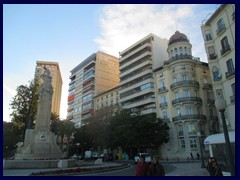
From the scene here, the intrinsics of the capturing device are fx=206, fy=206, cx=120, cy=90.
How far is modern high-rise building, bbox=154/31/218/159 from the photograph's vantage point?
3784 centimetres

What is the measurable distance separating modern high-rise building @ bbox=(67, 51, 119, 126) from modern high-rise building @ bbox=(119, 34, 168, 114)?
15365mm

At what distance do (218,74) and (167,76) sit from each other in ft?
62.7

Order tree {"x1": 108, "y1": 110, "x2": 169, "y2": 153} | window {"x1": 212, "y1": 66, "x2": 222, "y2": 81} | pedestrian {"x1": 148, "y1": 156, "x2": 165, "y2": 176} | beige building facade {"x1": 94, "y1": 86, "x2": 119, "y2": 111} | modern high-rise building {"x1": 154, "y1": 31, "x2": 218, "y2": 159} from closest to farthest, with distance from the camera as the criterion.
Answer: pedestrian {"x1": 148, "y1": 156, "x2": 165, "y2": 176}, window {"x1": 212, "y1": 66, "x2": 222, "y2": 81}, tree {"x1": 108, "y1": 110, "x2": 169, "y2": 153}, modern high-rise building {"x1": 154, "y1": 31, "x2": 218, "y2": 159}, beige building facade {"x1": 94, "y1": 86, "x2": 119, "y2": 111}

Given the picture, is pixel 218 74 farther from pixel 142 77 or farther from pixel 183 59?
pixel 142 77

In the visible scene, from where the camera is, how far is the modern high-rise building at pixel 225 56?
831 inches

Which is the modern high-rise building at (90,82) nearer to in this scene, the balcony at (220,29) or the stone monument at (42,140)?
the stone monument at (42,140)

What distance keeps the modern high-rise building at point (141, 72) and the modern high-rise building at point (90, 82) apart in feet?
50.4

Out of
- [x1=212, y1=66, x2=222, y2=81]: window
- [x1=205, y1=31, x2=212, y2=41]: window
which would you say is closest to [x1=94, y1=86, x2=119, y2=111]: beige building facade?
[x1=205, y1=31, x2=212, y2=41]: window

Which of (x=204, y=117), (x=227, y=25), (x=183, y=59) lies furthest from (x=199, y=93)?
(x=227, y=25)

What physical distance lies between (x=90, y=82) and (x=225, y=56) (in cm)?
5642

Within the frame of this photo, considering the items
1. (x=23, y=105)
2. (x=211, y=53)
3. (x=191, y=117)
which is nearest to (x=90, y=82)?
(x=23, y=105)

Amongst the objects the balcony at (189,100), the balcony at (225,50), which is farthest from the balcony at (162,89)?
the balcony at (225,50)

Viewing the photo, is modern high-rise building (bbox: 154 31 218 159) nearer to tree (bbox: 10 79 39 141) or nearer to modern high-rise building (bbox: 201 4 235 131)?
modern high-rise building (bbox: 201 4 235 131)

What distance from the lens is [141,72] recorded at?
50938mm
